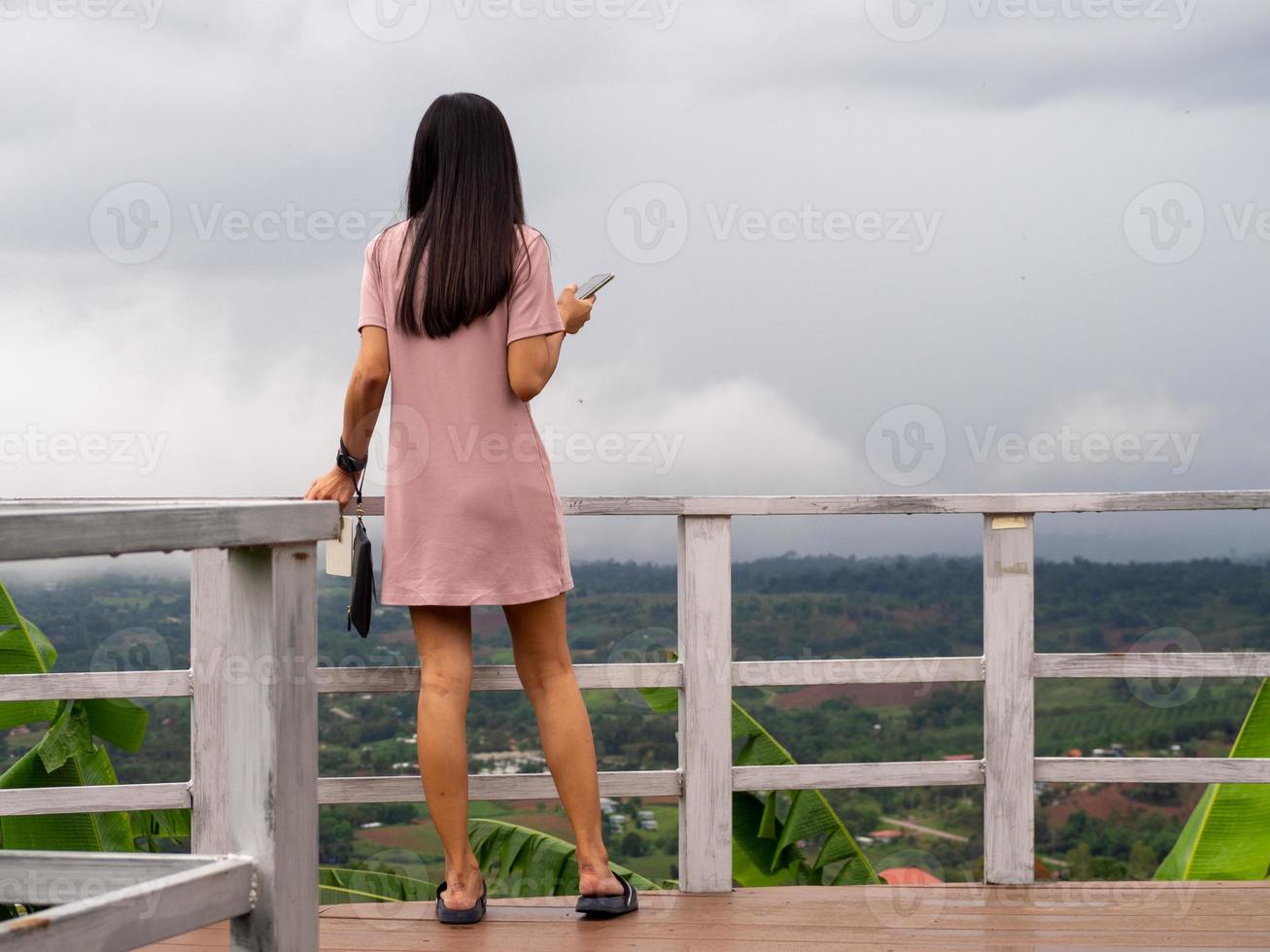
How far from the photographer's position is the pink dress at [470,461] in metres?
2.69

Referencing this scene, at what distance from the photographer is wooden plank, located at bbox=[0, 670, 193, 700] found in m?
3.05

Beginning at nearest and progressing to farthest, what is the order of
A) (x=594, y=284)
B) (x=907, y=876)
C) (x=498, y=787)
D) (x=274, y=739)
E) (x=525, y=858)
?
(x=274, y=739) → (x=594, y=284) → (x=498, y=787) → (x=907, y=876) → (x=525, y=858)

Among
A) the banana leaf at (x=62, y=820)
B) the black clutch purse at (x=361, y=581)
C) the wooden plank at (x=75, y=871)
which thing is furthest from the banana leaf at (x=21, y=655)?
the wooden plank at (x=75, y=871)

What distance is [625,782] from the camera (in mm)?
3188

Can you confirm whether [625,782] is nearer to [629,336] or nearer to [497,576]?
[497,576]

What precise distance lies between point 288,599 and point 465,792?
1402 mm

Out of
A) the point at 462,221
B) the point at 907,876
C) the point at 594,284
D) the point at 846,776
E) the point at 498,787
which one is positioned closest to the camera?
the point at 462,221

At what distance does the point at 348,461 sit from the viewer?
277 centimetres

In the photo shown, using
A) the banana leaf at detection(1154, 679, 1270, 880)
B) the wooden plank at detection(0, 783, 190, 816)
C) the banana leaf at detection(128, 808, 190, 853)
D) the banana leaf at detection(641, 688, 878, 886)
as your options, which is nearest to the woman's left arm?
the wooden plank at detection(0, 783, 190, 816)

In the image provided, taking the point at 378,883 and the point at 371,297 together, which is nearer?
the point at 371,297

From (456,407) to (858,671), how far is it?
1.31 m

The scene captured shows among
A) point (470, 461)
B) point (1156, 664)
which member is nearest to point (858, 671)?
point (1156, 664)

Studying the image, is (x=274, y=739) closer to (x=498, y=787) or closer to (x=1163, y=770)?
(x=498, y=787)

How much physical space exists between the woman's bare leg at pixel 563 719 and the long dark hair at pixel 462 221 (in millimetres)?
681
